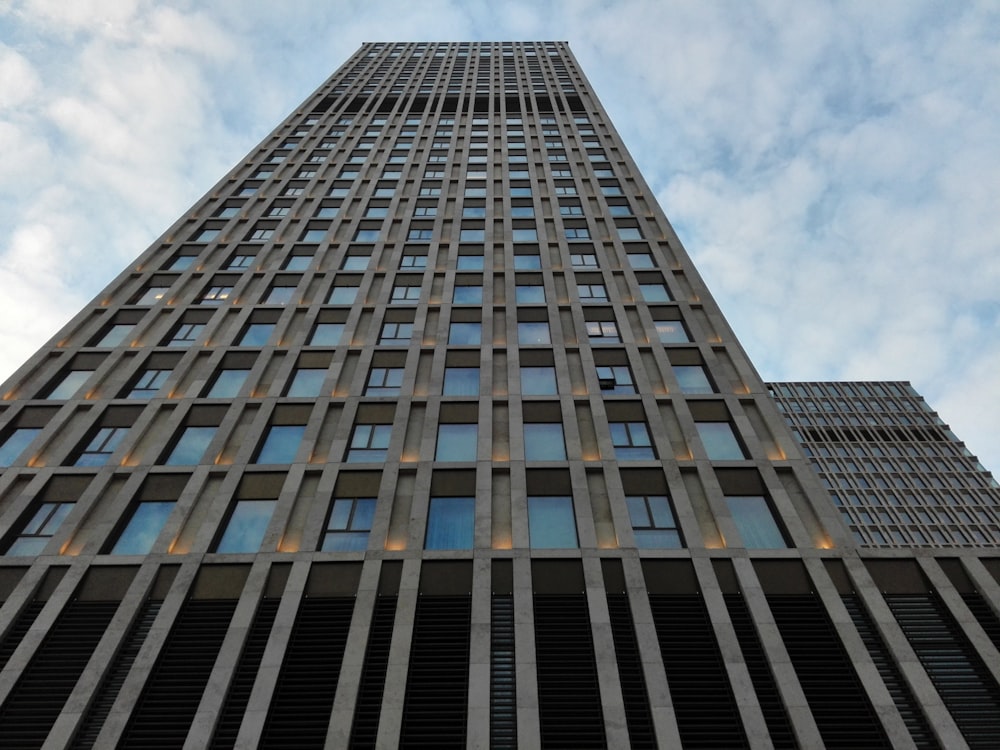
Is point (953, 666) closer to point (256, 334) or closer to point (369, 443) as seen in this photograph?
point (369, 443)

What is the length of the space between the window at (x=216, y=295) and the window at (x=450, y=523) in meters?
17.1

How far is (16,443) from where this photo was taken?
883 inches

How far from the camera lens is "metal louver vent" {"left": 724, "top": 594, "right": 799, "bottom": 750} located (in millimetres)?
14070

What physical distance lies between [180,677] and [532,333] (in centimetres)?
1765

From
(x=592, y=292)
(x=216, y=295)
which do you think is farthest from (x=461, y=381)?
(x=216, y=295)

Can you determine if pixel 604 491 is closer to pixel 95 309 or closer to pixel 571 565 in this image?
pixel 571 565

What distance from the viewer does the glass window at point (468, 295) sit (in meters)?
28.6

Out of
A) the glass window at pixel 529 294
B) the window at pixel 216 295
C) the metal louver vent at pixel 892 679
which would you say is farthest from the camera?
the window at pixel 216 295

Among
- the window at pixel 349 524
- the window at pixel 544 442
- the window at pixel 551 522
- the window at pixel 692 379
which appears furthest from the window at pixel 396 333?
the window at pixel 692 379

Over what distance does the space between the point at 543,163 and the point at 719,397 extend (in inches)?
974

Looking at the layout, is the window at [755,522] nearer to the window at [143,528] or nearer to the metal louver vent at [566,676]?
the metal louver vent at [566,676]

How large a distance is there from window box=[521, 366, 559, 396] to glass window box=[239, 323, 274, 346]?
11829 mm

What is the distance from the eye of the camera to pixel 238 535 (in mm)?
19047

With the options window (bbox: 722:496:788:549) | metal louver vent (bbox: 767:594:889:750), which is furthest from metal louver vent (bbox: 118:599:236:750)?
window (bbox: 722:496:788:549)
